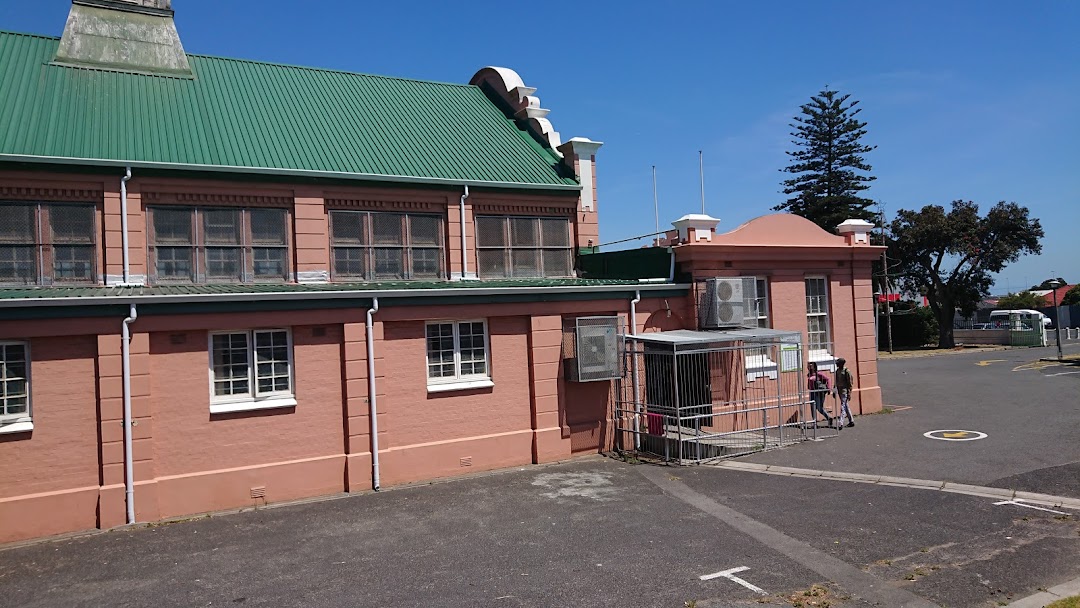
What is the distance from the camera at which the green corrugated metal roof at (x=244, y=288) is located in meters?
11.8

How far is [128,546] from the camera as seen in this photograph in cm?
1048

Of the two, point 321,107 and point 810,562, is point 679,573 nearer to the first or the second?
point 810,562

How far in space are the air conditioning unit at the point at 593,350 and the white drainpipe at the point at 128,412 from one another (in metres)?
7.99

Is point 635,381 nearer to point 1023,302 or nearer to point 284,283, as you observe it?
point 284,283

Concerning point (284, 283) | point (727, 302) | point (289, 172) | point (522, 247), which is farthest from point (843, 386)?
point (289, 172)

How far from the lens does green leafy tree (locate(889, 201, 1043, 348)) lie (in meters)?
49.9

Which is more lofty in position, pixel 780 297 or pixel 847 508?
pixel 780 297

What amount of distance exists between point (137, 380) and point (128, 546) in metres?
2.66

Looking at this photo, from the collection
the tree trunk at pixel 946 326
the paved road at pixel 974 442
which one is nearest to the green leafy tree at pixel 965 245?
the tree trunk at pixel 946 326

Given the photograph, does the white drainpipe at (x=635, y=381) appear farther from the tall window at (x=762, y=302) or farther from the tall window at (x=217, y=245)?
the tall window at (x=217, y=245)

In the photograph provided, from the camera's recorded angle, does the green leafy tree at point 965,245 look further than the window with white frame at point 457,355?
Yes

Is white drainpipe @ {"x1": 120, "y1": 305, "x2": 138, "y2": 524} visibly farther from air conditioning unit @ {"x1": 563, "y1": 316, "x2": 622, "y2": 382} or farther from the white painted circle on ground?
the white painted circle on ground

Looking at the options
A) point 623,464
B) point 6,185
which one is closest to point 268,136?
point 6,185

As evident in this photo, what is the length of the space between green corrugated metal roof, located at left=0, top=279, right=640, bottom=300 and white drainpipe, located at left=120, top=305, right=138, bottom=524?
529 mm
